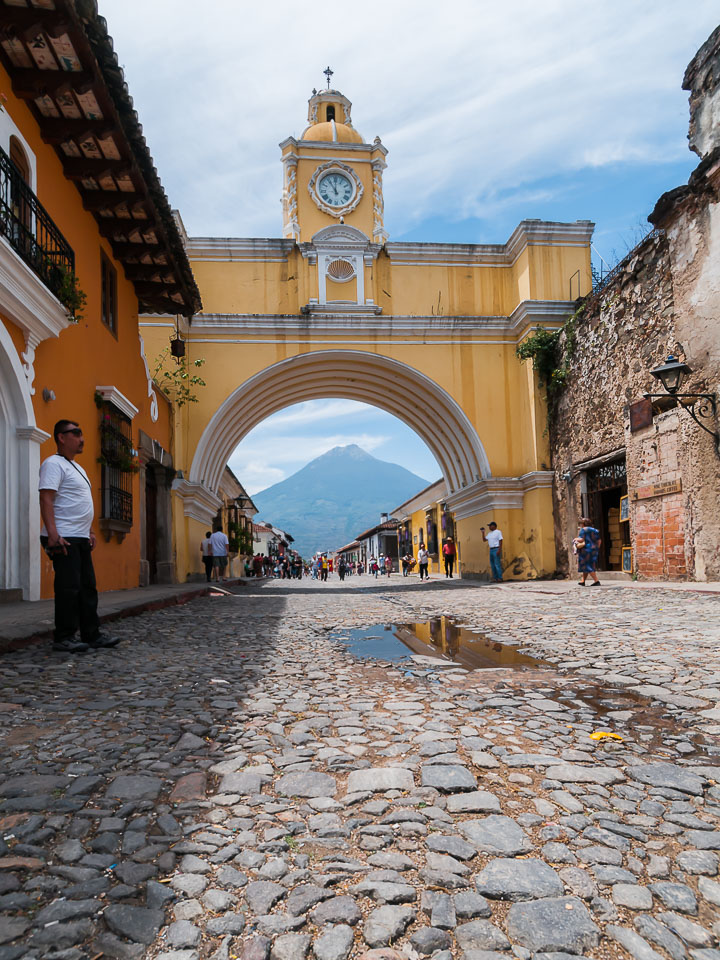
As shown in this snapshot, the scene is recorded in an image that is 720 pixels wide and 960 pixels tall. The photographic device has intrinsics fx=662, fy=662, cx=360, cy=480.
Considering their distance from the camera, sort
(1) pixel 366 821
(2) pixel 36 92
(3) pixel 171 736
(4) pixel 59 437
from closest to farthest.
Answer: (1) pixel 366 821 < (3) pixel 171 736 < (4) pixel 59 437 < (2) pixel 36 92

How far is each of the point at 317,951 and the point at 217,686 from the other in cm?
232

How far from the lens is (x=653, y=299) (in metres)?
10.9

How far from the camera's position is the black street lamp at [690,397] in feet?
30.2

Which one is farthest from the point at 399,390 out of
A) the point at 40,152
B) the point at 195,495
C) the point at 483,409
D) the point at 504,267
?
the point at 40,152

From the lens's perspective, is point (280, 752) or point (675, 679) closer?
point (280, 752)

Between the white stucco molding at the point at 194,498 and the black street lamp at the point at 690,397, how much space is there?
10618 mm

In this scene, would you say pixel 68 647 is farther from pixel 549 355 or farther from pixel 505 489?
pixel 549 355

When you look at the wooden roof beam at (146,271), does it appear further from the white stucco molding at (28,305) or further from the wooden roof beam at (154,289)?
the white stucco molding at (28,305)

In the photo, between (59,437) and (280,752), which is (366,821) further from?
(59,437)

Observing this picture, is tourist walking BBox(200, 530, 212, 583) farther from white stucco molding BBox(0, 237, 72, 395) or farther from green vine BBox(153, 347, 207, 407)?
white stucco molding BBox(0, 237, 72, 395)

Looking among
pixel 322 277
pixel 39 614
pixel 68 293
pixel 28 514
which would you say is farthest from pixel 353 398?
pixel 39 614

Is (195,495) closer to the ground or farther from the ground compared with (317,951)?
farther from the ground

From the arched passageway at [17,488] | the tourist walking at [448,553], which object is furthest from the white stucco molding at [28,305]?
the tourist walking at [448,553]

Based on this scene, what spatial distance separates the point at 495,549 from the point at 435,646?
1085cm
